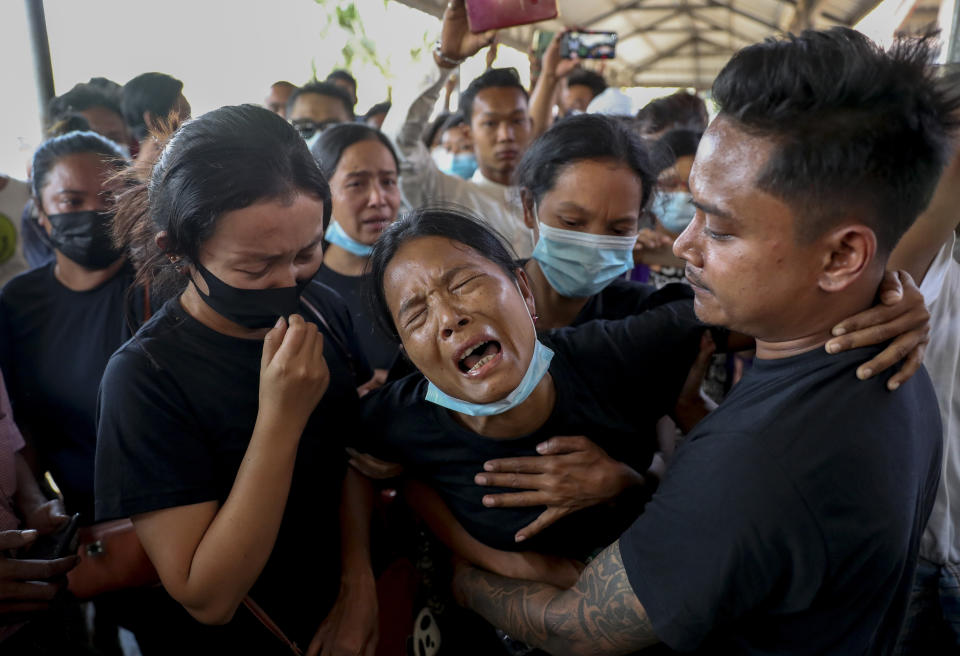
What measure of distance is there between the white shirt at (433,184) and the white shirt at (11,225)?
1.88 m

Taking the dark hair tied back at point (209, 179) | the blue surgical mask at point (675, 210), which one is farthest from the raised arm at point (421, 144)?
the dark hair tied back at point (209, 179)

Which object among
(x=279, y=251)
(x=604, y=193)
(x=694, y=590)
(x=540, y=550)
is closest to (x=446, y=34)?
(x=604, y=193)

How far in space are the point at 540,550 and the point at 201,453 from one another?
0.86m

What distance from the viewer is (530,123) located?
384cm

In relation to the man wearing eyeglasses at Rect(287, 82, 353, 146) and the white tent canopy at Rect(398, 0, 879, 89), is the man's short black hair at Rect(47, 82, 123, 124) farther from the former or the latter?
the white tent canopy at Rect(398, 0, 879, 89)

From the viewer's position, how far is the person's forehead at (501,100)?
3.72m

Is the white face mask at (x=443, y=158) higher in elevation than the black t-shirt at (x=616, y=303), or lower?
lower

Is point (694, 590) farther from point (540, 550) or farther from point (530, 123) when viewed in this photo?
point (530, 123)

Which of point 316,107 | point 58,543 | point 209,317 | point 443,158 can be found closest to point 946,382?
point 209,317

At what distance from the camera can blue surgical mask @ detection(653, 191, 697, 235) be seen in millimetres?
2859

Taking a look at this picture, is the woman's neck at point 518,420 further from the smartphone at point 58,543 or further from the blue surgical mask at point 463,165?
the blue surgical mask at point 463,165

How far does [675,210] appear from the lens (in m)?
2.89

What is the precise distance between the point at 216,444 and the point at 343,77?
15.8 feet

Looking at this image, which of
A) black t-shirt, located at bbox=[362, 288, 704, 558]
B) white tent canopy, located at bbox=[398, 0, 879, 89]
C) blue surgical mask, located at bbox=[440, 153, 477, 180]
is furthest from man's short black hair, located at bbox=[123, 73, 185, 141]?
white tent canopy, located at bbox=[398, 0, 879, 89]
